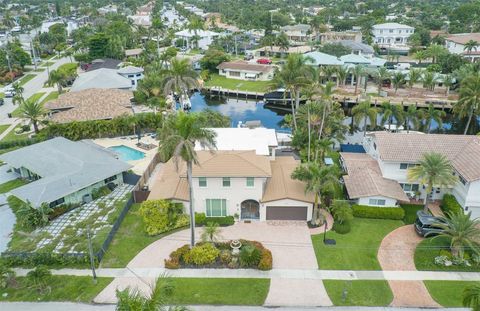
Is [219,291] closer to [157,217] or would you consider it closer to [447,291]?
[157,217]

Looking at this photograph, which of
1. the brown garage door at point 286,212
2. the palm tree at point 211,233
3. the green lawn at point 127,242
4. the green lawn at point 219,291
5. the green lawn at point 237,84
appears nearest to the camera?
the green lawn at point 219,291

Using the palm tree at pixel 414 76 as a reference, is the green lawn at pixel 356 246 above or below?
below

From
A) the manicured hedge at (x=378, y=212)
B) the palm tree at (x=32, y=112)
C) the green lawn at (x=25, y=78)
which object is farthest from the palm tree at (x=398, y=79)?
the green lawn at (x=25, y=78)

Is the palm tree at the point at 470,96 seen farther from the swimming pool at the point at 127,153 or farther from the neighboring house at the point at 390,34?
the neighboring house at the point at 390,34

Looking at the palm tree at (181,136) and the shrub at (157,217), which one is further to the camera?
the shrub at (157,217)

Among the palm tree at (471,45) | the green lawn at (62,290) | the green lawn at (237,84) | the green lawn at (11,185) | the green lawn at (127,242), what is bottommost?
the green lawn at (127,242)

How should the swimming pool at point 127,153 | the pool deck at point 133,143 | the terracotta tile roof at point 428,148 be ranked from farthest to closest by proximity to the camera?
the swimming pool at point 127,153 → the pool deck at point 133,143 → the terracotta tile roof at point 428,148

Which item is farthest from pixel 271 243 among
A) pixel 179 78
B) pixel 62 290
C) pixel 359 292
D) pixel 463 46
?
pixel 463 46
